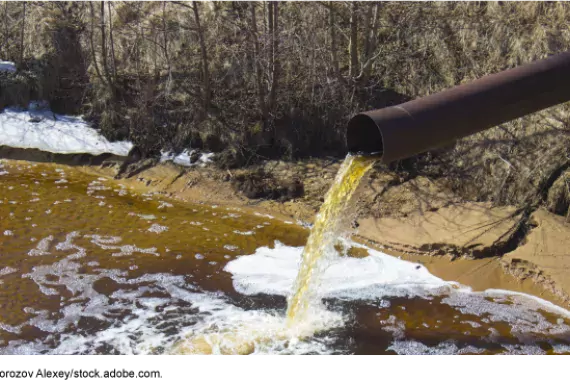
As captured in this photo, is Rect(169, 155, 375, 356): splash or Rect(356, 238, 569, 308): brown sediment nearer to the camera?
Rect(169, 155, 375, 356): splash

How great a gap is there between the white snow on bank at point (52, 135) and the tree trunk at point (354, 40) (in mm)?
4183

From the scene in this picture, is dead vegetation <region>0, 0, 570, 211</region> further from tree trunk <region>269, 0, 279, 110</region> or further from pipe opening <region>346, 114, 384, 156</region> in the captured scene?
pipe opening <region>346, 114, 384, 156</region>

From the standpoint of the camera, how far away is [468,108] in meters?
3.45

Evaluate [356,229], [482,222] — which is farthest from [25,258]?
[482,222]

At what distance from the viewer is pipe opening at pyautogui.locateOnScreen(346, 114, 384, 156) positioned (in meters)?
4.32

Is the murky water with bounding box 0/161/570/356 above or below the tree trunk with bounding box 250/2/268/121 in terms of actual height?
below

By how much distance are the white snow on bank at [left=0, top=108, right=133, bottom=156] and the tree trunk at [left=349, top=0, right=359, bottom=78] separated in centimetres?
418

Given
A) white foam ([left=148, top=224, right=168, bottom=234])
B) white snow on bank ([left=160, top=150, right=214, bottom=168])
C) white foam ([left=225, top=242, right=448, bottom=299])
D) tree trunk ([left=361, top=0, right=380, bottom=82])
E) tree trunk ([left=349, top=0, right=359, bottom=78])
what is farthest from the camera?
white snow on bank ([left=160, top=150, right=214, bottom=168])

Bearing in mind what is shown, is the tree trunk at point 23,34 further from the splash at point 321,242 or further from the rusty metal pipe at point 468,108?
the rusty metal pipe at point 468,108

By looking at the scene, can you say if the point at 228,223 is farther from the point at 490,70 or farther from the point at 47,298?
the point at 490,70

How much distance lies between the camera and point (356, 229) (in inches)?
286

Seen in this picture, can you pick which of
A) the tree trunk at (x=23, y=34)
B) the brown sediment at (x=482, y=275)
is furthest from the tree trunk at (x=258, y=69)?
the tree trunk at (x=23, y=34)

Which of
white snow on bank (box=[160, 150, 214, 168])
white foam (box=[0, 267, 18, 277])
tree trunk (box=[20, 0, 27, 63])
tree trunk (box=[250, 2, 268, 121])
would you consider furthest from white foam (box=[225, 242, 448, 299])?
tree trunk (box=[20, 0, 27, 63])

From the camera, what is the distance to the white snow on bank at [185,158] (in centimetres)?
900
